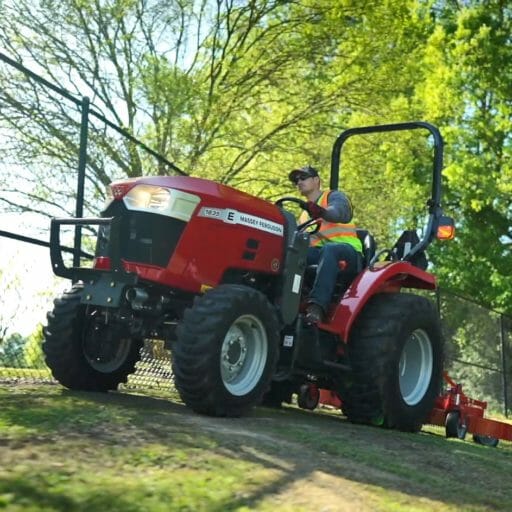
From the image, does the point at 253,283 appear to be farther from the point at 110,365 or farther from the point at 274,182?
the point at 274,182

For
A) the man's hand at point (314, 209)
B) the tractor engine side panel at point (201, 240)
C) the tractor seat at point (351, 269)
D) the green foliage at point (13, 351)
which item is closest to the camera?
the tractor engine side panel at point (201, 240)

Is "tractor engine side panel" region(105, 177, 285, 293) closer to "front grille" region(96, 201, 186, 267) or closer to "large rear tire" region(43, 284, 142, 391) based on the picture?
"front grille" region(96, 201, 186, 267)

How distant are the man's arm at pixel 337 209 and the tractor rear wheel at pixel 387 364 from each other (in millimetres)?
747

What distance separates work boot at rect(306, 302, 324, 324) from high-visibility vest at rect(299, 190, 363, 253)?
Answer: 69 centimetres

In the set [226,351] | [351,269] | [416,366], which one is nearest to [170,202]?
[226,351]

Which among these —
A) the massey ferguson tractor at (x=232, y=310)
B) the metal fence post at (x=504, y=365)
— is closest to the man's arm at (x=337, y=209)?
the massey ferguson tractor at (x=232, y=310)

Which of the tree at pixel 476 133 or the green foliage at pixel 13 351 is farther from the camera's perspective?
the tree at pixel 476 133

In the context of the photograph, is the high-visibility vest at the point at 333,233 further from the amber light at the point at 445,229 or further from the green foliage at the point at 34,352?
the green foliage at the point at 34,352

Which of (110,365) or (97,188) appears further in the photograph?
(97,188)

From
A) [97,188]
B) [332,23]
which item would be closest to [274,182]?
[332,23]

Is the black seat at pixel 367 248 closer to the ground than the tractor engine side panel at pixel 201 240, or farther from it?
farther from it

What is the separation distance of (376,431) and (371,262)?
135cm

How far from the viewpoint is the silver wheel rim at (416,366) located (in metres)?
6.55

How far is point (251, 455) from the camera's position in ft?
12.4
